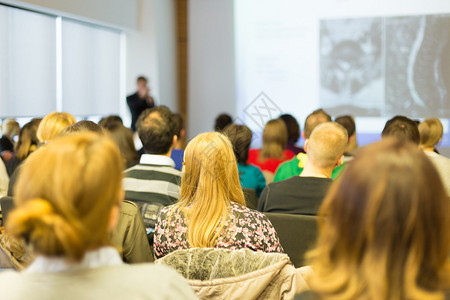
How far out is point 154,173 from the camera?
9.32ft

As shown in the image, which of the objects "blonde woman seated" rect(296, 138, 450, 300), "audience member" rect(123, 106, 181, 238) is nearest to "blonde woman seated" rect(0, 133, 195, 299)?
"blonde woman seated" rect(296, 138, 450, 300)

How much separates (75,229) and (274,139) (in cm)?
324

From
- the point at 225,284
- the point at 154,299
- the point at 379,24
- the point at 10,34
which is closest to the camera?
the point at 154,299

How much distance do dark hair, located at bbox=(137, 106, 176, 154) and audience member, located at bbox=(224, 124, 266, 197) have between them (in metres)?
0.51

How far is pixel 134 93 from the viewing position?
25.0ft

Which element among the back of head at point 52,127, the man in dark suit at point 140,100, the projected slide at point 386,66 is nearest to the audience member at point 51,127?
the back of head at point 52,127

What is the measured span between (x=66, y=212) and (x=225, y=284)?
0.75 m

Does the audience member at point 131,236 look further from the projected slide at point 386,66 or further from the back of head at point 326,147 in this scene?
the projected slide at point 386,66

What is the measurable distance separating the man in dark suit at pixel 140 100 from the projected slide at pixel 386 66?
8.04 feet

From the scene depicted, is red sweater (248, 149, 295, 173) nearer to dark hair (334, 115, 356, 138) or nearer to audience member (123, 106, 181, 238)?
dark hair (334, 115, 356, 138)

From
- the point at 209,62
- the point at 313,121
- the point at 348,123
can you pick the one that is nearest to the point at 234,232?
the point at 313,121

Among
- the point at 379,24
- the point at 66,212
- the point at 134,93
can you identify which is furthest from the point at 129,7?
the point at 66,212

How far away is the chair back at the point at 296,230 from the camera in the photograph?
230cm

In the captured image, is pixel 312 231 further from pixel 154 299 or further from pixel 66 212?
pixel 66 212
